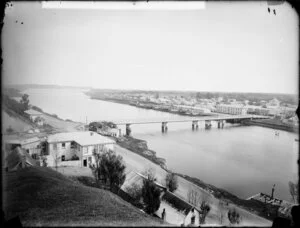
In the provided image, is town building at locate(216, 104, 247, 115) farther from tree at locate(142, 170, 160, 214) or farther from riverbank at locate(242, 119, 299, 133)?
tree at locate(142, 170, 160, 214)

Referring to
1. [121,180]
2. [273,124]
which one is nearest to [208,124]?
[273,124]

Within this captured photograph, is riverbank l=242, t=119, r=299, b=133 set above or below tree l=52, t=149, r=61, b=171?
above

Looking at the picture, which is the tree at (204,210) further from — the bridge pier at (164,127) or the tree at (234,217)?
the bridge pier at (164,127)

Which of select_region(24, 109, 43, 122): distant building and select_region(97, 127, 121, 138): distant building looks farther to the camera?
select_region(97, 127, 121, 138): distant building

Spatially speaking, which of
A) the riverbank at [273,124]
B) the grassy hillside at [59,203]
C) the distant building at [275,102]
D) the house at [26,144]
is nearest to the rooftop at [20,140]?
the house at [26,144]

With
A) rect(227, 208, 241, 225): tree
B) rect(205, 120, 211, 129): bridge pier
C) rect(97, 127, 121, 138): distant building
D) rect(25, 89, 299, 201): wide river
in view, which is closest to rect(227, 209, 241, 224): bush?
rect(227, 208, 241, 225): tree

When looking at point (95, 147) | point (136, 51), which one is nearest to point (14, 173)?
point (95, 147)

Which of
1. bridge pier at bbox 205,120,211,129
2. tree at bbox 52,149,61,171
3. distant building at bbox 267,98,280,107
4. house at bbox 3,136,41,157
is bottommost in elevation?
tree at bbox 52,149,61,171

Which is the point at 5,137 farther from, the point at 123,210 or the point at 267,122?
the point at 267,122
